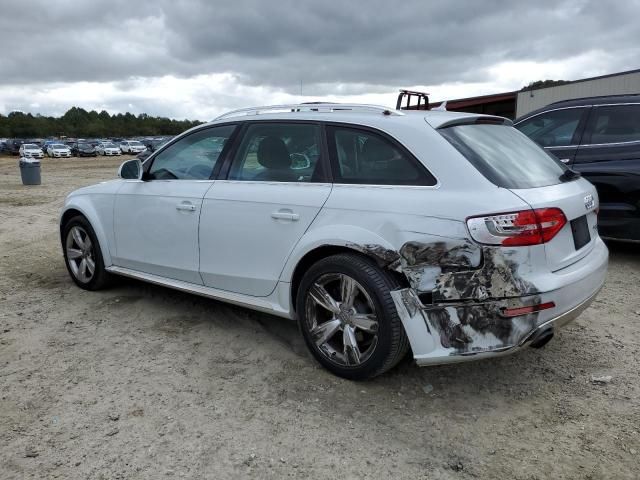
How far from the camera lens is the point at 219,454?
8.76 ft

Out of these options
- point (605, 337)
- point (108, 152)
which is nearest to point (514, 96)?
point (605, 337)

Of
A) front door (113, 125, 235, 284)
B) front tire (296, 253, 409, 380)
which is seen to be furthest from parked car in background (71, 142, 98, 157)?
front tire (296, 253, 409, 380)

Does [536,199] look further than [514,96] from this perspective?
No

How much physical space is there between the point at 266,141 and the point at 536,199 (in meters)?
1.86

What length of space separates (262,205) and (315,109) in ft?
2.53

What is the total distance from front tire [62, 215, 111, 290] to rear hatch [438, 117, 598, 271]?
3.40 meters

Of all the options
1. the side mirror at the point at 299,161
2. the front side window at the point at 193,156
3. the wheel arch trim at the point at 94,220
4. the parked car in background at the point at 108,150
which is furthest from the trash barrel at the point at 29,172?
the parked car in background at the point at 108,150

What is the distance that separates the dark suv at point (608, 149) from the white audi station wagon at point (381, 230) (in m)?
2.52

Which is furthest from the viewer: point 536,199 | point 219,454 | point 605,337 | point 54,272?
point 54,272

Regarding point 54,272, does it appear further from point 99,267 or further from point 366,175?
point 366,175

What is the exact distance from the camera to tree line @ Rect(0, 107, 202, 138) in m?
114

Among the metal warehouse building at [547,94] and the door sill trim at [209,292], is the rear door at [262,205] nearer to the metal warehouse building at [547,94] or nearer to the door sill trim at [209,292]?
the door sill trim at [209,292]

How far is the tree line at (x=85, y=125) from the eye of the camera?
113812mm

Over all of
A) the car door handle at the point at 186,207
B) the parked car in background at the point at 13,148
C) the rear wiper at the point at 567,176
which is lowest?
the car door handle at the point at 186,207
